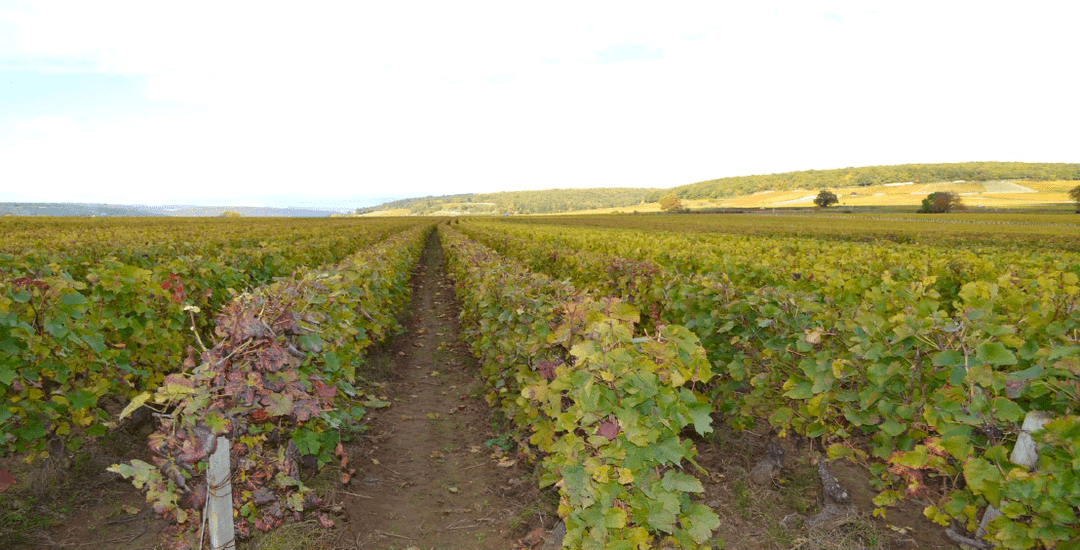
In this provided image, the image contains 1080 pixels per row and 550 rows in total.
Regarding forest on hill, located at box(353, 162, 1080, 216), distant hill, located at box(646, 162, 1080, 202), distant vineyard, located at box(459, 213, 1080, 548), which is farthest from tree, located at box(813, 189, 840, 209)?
distant vineyard, located at box(459, 213, 1080, 548)

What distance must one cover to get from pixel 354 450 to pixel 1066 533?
5391mm

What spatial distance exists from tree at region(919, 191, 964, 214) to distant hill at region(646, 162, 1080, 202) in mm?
59115

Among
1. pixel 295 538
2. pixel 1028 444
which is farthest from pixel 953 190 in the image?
pixel 295 538

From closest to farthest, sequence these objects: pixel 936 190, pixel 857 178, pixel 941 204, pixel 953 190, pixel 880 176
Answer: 1. pixel 941 204
2. pixel 953 190
3. pixel 936 190
4. pixel 880 176
5. pixel 857 178

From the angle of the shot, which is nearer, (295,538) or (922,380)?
(922,380)

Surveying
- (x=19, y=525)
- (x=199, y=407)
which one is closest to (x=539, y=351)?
(x=199, y=407)

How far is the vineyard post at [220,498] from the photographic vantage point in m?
3.05

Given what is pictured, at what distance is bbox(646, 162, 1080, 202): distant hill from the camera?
128 metres

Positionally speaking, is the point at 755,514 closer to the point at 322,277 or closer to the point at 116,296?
the point at 322,277

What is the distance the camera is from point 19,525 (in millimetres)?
3922

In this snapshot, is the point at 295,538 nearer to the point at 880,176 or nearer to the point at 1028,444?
the point at 1028,444

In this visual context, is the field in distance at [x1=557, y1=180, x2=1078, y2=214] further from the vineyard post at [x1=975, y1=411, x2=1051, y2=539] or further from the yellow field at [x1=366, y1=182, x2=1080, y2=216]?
the vineyard post at [x1=975, y1=411, x2=1051, y2=539]

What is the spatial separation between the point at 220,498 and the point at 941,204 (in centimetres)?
10326

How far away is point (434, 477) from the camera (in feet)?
16.4
